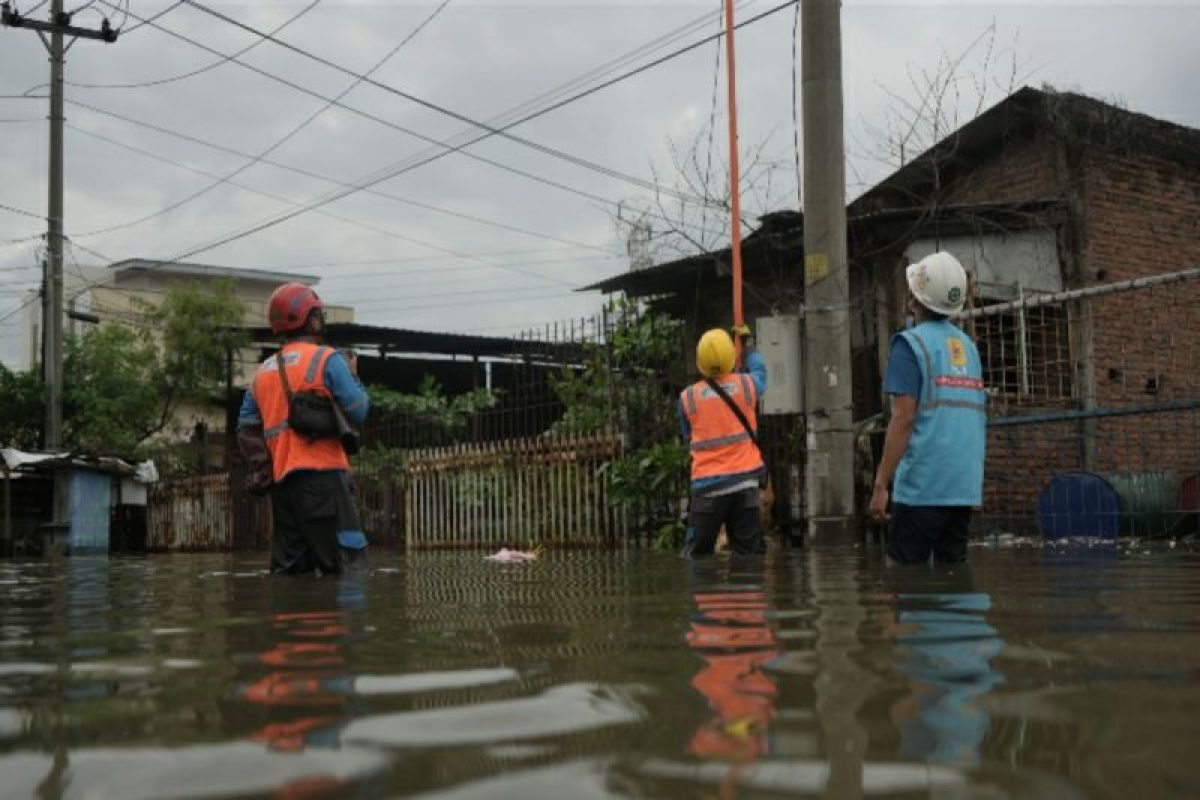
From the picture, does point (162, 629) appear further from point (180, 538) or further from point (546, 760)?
point (180, 538)

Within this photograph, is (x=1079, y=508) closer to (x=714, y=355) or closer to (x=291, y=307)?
(x=714, y=355)

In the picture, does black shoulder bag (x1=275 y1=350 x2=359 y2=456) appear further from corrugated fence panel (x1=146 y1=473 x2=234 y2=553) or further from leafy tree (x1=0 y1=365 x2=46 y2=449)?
leafy tree (x1=0 y1=365 x2=46 y2=449)

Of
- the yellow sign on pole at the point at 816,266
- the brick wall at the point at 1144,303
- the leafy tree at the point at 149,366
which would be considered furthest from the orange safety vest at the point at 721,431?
the leafy tree at the point at 149,366

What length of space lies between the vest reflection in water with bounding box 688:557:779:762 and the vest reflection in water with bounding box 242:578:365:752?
0.46m

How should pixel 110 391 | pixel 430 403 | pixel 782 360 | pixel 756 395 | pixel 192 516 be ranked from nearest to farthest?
pixel 756 395, pixel 782 360, pixel 430 403, pixel 192 516, pixel 110 391

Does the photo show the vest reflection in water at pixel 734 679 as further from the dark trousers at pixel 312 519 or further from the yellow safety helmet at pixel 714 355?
the yellow safety helmet at pixel 714 355

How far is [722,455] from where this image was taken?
295 inches

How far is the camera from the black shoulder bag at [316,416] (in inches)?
227

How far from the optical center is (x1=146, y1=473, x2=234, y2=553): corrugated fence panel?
72.5 feet

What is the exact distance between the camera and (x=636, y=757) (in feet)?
4.27

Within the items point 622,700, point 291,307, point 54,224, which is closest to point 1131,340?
point 291,307

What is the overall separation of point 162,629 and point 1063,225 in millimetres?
13301

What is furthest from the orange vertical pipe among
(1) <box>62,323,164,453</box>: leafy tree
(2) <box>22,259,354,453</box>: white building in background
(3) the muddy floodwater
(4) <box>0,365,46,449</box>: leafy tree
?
(2) <box>22,259,354,453</box>: white building in background

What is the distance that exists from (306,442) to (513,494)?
871cm
